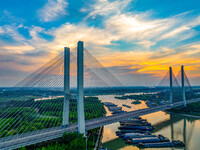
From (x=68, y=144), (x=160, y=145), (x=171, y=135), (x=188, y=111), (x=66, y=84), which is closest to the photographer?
(x=68, y=144)

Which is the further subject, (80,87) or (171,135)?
(171,135)

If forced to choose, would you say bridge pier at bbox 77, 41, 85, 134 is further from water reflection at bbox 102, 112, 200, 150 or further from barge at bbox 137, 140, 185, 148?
barge at bbox 137, 140, 185, 148

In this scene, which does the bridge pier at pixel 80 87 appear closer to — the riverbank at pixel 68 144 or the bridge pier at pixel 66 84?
the riverbank at pixel 68 144

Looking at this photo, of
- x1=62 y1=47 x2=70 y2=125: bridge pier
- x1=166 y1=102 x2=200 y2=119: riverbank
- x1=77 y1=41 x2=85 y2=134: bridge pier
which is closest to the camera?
x1=77 y1=41 x2=85 y2=134: bridge pier

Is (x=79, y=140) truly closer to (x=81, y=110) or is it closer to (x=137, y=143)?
(x=81, y=110)

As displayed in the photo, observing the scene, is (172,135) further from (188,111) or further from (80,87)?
(188,111)

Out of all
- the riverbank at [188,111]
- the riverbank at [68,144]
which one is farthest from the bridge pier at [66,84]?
the riverbank at [188,111]

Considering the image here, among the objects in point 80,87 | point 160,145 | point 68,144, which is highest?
point 80,87

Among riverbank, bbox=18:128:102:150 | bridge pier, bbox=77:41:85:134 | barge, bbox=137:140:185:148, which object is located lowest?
barge, bbox=137:140:185:148

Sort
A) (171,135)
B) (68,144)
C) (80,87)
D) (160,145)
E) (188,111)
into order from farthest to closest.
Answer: (188,111), (171,135), (160,145), (80,87), (68,144)

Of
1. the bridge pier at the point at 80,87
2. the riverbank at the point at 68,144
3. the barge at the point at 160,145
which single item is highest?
the bridge pier at the point at 80,87

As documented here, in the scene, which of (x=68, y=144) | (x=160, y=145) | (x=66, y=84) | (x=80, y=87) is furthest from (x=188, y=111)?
(x=68, y=144)

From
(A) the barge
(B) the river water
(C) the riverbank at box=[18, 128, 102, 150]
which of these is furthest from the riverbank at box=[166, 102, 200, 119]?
(C) the riverbank at box=[18, 128, 102, 150]

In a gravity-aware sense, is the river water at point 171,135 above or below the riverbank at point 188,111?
below
